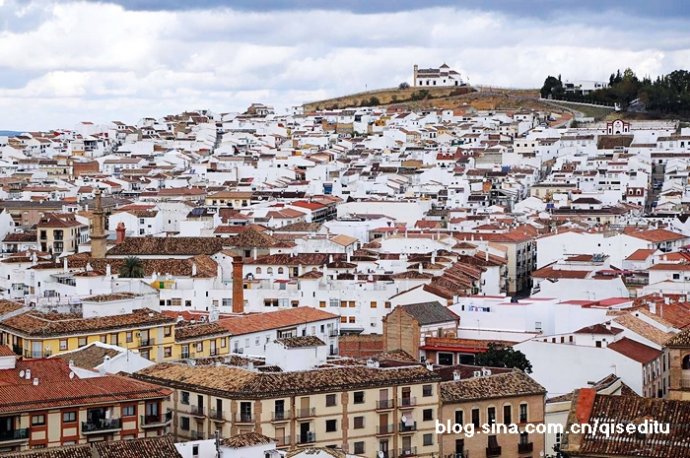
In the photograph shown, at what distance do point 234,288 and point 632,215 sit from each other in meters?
28.6

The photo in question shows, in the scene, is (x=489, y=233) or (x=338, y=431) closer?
(x=338, y=431)

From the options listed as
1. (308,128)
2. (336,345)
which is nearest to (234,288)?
(336,345)

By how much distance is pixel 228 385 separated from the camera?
30.2 meters

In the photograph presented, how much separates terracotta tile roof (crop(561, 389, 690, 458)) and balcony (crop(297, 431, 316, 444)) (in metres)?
8.90

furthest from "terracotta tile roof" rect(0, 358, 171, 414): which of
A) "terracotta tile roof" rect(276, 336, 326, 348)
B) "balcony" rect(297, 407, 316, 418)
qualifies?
"terracotta tile roof" rect(276, 336, 326, 348)

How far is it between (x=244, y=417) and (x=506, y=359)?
10.3 meters

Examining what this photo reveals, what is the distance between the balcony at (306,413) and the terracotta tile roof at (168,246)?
91.5ft

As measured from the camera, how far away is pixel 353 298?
1973 inches

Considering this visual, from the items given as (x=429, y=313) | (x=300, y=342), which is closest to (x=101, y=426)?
(x=300, y=342)

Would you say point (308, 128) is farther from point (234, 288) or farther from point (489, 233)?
point (234, 288)

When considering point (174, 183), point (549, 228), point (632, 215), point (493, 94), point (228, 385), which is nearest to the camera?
point (228, 385)

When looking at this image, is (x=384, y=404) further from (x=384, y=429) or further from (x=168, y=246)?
(x=168, y=246)

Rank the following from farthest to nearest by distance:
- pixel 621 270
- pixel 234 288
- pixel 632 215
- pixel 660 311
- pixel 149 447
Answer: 1. pixel 632 215
2. pixel 621 270
3. pixel 234 288
4. pixel 660 311
5. pixel 149 447

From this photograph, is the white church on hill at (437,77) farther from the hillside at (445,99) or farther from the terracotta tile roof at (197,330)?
the terracotta tile roof at (197,330)
